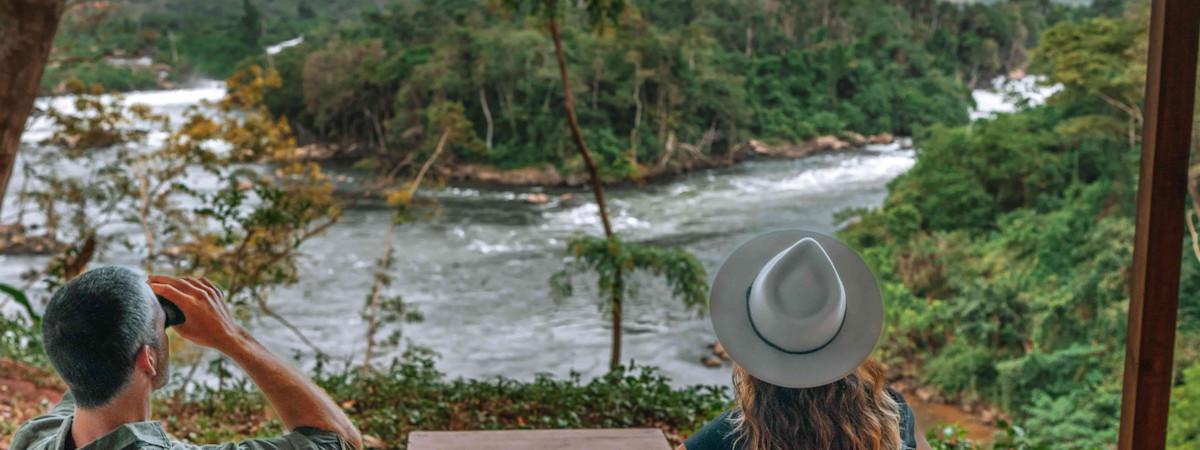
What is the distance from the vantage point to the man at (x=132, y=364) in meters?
1.08

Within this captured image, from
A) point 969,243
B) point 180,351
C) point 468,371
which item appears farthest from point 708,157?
point 180,351

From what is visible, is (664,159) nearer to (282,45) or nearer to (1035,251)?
(1035,251)

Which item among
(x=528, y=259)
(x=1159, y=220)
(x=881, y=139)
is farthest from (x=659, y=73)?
(x=1159, y=220)

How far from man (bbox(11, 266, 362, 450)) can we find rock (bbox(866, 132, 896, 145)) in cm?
1402

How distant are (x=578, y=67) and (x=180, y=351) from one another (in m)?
7.81

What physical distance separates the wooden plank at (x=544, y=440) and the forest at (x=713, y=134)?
3.21 m

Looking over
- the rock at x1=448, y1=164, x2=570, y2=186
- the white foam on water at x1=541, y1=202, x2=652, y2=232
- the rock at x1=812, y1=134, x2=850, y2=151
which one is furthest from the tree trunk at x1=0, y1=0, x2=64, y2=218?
the rock at x1=812, y1=134, x2=850, y2=151

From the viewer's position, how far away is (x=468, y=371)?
1065 centimetres

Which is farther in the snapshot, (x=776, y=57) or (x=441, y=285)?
(x=776, y=57)

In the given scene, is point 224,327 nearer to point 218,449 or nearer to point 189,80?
point 218,449

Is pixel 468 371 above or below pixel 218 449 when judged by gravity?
below

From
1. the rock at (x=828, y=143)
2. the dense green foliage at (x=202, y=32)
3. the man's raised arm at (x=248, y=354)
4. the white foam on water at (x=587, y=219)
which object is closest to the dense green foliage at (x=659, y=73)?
the rock at (x=828, y=143)

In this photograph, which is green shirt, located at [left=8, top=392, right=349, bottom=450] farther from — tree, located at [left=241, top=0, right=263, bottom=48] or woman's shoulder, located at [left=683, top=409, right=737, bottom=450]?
tree, located at [left=241, top=0, right=263, bottom=48]

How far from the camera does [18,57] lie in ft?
8.41
